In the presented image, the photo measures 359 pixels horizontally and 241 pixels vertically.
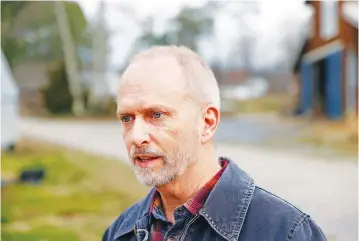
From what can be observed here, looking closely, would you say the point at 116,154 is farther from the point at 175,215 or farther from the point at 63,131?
the point at 175,215

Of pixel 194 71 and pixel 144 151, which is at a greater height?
pixel 194 71

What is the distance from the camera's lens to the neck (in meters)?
0.86

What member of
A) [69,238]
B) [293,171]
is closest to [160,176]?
[293,171]

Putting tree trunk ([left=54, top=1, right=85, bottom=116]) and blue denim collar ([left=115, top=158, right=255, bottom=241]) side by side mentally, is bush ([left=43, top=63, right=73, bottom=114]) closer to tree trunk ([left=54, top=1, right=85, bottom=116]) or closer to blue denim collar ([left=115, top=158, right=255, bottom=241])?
tree trunk ([left=54, top=1, right=85, bottom=116])

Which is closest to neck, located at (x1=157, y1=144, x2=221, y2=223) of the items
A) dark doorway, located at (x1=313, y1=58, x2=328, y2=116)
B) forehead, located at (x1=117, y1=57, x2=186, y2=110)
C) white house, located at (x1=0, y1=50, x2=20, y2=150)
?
forehead, located at (x1=117, y1=57, x2=186, y2=110)

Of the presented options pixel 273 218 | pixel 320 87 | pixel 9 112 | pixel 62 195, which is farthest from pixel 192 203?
pixel 9 112

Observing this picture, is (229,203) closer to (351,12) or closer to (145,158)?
(145,158)

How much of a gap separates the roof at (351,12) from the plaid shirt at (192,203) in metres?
1.22

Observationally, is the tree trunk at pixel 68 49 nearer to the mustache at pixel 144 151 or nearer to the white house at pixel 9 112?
the white house at pixel 9 112

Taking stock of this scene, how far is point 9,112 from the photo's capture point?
7.25 ft

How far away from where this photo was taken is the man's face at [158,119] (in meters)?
0.82

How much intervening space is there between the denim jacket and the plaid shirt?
0.01m

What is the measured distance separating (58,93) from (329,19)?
1093 mm

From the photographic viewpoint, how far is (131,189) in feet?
6.84
